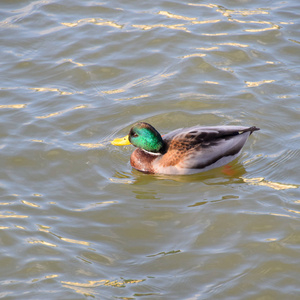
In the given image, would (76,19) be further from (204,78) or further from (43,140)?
(43,140)

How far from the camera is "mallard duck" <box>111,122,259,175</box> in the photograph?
807 cm

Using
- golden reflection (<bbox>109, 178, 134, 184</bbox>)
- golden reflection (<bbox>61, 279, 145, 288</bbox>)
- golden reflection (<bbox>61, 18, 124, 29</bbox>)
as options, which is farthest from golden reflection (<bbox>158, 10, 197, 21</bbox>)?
golden reflection (<bbox>61, 279, 145, 288</bbox>)

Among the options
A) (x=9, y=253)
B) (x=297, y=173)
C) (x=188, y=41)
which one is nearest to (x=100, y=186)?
(x=9, y=253)

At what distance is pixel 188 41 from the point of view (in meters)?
11.1

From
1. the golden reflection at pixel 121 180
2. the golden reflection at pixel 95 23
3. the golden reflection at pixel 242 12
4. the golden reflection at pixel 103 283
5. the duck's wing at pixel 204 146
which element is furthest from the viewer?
the golden reflection at pixel 242 12

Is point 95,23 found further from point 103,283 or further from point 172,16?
point 103,283

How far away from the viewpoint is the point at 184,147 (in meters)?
8.09

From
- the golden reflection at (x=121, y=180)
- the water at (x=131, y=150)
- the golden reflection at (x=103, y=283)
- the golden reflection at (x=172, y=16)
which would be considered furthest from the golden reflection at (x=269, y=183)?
the golden reflection at (x=172, y=16)

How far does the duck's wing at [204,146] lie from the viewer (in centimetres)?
805

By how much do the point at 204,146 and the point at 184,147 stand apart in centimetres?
27

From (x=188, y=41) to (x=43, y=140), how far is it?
383cm

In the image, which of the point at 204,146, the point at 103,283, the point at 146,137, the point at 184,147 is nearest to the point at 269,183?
the point at 204,146

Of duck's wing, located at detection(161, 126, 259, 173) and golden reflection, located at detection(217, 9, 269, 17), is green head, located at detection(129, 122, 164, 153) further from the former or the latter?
golden reflection, located at detection(217, 9, 269, 17)

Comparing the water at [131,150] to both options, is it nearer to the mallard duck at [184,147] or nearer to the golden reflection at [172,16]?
the golden reflection at [172,16]
